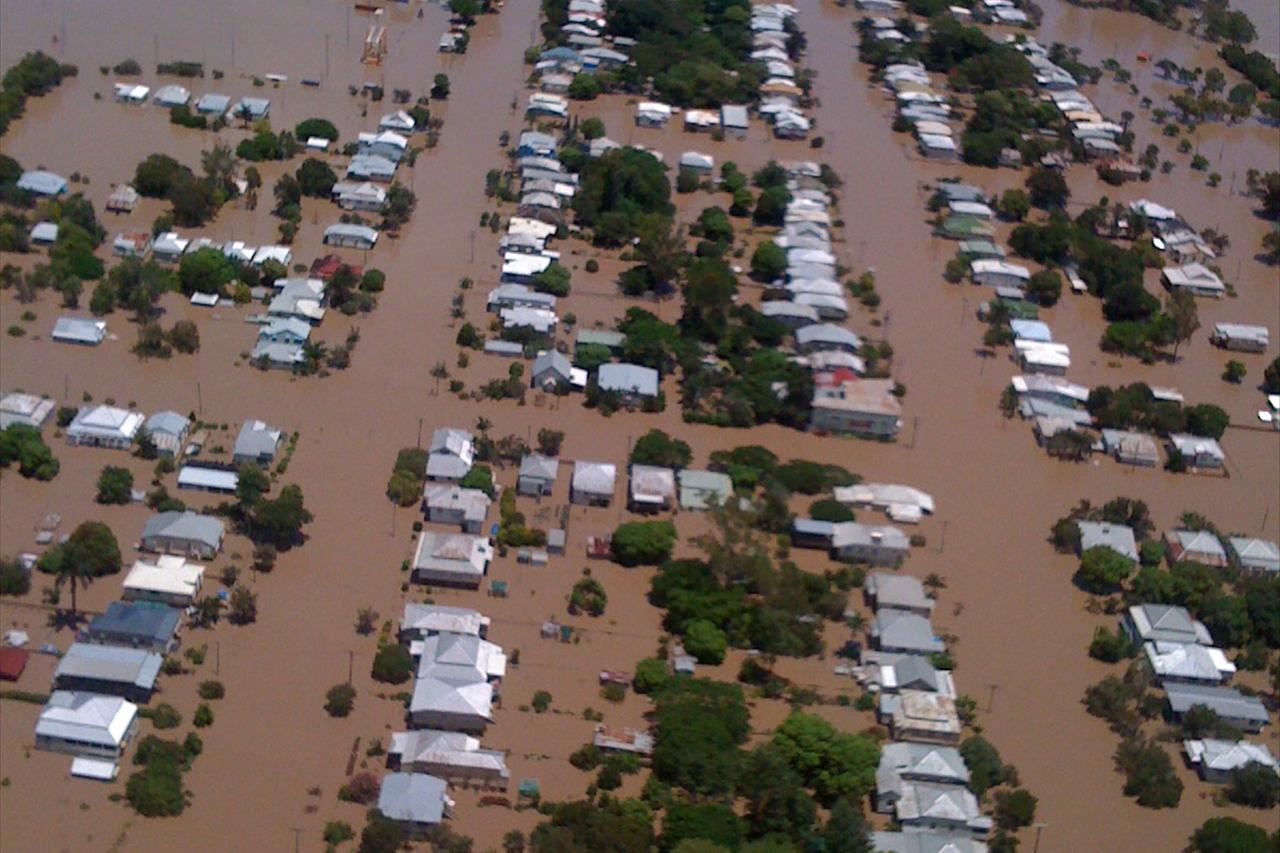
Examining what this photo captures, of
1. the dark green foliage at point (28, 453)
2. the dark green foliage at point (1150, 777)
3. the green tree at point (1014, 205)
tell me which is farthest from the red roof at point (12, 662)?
the green tree at point (1014, 205)

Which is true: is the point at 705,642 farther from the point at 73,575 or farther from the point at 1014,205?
the point at 1014,205

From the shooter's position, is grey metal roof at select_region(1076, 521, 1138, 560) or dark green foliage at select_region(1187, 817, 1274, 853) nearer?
dark green foliage at select_region(1187, 817, 1274, 853)

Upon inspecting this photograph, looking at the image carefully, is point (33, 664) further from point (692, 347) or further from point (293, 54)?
point (293, 54)

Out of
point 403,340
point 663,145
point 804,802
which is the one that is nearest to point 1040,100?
point 663,145

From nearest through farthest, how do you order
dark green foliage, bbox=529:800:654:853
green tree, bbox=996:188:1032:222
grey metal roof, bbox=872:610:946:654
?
dark green foliage, bbox=529:800:654:853, grey metal roof, bbox=872:610:946:654, green tree, bbox=996:188:1032:222

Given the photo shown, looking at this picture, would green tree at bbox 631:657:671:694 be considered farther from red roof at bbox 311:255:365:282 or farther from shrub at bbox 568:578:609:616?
red roof at bbox 311:255:365:282

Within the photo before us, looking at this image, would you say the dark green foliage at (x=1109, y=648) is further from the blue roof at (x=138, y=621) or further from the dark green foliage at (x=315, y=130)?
the dark green foliage at (x=315, y=130)

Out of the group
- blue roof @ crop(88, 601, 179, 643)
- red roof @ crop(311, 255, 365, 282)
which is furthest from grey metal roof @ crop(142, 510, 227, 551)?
red roof @ crop(311, 255, 365, 282)

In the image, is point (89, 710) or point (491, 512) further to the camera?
A: point (491, 512)
